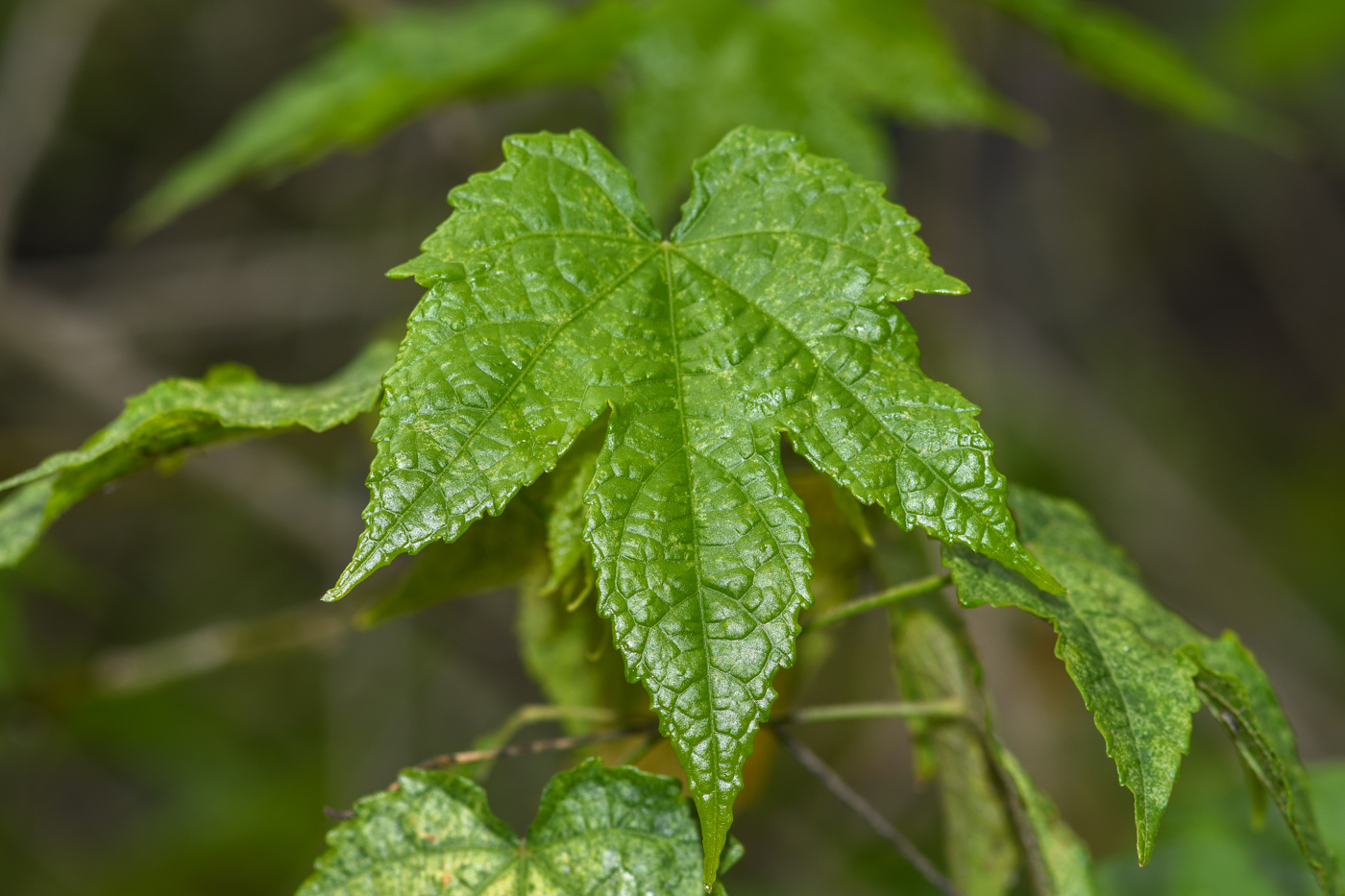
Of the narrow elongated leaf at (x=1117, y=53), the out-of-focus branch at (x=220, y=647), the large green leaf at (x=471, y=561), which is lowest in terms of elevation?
the large green leaf at (x=471, y=561)

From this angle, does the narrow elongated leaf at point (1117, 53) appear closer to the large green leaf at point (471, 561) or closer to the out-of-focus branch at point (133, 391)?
the large green leaf at point (471, 561)

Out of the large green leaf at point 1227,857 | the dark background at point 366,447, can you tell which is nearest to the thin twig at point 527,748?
the large green leaf at point 1227,857

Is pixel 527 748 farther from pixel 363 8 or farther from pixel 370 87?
pixel 363 8

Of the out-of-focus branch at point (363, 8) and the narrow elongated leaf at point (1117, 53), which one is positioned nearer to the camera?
the narrow elongated leaf at point (1117, 53)

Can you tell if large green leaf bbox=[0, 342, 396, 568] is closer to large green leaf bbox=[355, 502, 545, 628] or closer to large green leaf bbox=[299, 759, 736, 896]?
large green leaf bbox=[355, 502, 545, 628]

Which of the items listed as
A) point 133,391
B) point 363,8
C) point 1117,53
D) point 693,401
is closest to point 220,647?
point 133,391
